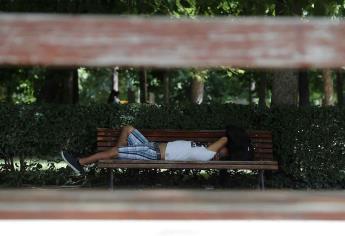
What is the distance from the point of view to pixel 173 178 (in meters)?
10.6

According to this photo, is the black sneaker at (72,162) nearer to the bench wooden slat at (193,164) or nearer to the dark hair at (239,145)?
the bench wooden slat at (193,164)

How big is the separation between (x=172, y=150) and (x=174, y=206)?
6.81m

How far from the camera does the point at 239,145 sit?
920 cm

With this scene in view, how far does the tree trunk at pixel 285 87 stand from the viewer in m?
11.9

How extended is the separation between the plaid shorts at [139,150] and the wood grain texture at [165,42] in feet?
22.9

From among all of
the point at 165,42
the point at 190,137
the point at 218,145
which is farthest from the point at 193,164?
the point at 165,42

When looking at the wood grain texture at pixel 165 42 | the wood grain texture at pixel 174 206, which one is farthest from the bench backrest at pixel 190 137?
the wood grain texture at pixel 165 42

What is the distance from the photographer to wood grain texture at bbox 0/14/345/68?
7.36 ft

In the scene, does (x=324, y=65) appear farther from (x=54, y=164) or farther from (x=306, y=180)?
(x=54, y=164)

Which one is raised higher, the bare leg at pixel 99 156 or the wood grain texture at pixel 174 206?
the wood grain texture at pixel 174 206

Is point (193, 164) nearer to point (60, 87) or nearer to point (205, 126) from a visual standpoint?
point (205, 126)

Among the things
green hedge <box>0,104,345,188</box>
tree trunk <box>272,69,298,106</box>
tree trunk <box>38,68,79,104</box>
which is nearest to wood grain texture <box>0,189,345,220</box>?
green hedge <box>0,104,345,188</box>

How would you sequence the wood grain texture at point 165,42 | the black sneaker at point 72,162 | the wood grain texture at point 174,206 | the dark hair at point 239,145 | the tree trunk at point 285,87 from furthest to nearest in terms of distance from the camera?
the tree trunk at point 285,87
the dark hair at point 239,145
the black sneaker at point 72,162
the wood grain texture at point 174,206
the wood grain texture at point 165,42

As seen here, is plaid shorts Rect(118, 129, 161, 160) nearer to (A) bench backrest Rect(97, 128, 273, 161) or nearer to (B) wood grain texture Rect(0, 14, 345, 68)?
(A) bench backrest Rect(97, 128, 273, 161)
